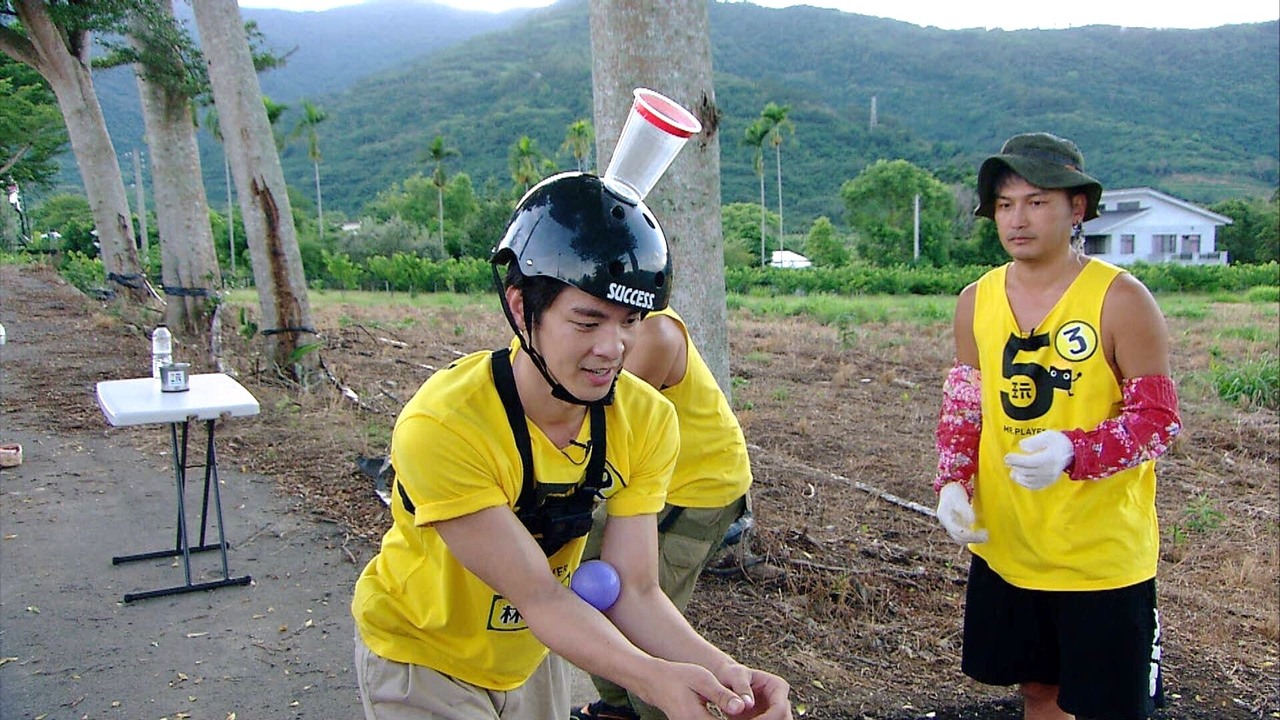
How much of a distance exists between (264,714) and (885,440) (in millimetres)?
6138


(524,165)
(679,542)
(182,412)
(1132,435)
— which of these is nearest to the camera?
(1132,435)

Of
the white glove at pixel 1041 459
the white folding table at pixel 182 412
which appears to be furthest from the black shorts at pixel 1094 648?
the white folding table at pixel 182 412

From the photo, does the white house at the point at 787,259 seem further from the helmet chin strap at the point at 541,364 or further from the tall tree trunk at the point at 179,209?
the helmet chin strap at the point at 541,364

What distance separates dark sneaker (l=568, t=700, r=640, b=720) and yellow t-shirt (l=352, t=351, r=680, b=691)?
1.21 meters

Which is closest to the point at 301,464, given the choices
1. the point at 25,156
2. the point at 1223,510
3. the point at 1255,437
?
the point at 1223,510

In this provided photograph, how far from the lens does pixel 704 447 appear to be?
10.0 ft

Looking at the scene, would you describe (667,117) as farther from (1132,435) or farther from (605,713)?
(605,713)

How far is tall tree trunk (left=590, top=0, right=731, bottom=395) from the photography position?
431 cm

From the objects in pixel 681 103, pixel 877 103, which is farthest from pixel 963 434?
pixel 877 103

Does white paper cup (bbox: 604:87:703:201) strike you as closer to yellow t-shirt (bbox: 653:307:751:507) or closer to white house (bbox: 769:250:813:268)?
yellow t-shirt (bbox: 653:307:751:507)

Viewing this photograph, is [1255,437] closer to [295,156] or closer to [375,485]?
[375,485]

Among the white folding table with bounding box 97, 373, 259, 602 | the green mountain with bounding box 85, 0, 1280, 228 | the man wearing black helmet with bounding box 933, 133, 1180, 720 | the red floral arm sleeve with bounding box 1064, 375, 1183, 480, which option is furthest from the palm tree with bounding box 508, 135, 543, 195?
the red floral arm sleeve with bounding box 1064, 375, 1183, 480

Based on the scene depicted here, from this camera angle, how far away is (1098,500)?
9.22ft

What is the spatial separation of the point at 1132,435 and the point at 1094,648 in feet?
2.08
